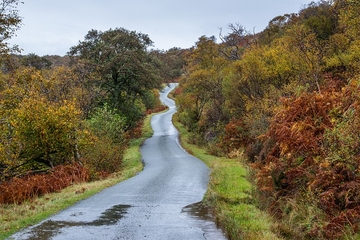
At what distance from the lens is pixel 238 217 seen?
34.3ft

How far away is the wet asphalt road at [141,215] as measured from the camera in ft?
29.5

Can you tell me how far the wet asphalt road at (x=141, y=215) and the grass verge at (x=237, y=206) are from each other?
394mm

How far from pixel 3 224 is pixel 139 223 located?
3.41 metres

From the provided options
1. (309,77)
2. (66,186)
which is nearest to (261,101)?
(309,77)

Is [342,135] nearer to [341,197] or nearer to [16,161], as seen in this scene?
[341,197]

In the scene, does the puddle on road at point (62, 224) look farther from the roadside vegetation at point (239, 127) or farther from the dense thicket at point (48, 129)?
the dense thicket at point (48, 129)

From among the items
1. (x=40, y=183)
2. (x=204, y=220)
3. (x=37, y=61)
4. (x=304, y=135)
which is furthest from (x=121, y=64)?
(x=37, y=61)

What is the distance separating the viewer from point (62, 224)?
9.88 meters

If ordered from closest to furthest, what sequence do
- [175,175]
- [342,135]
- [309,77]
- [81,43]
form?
[342,135] → [175,175] → [309,77] → [81,43]

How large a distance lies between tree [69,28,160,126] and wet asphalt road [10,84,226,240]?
20520mm

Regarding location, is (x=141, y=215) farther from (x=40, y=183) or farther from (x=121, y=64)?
(x=121, y=64)

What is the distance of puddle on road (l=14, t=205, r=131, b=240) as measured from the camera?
8.73m

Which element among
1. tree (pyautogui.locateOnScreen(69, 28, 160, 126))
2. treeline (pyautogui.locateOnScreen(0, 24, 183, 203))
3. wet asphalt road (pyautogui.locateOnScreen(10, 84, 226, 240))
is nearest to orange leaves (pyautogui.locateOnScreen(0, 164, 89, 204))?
treeline (pyautogui.locateOnScreen(0, 24, 183, 203))

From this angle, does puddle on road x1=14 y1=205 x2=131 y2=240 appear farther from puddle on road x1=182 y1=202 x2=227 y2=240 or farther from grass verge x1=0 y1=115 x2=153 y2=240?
puddle on road x1=182 y1=202 x2=227 y2=240
